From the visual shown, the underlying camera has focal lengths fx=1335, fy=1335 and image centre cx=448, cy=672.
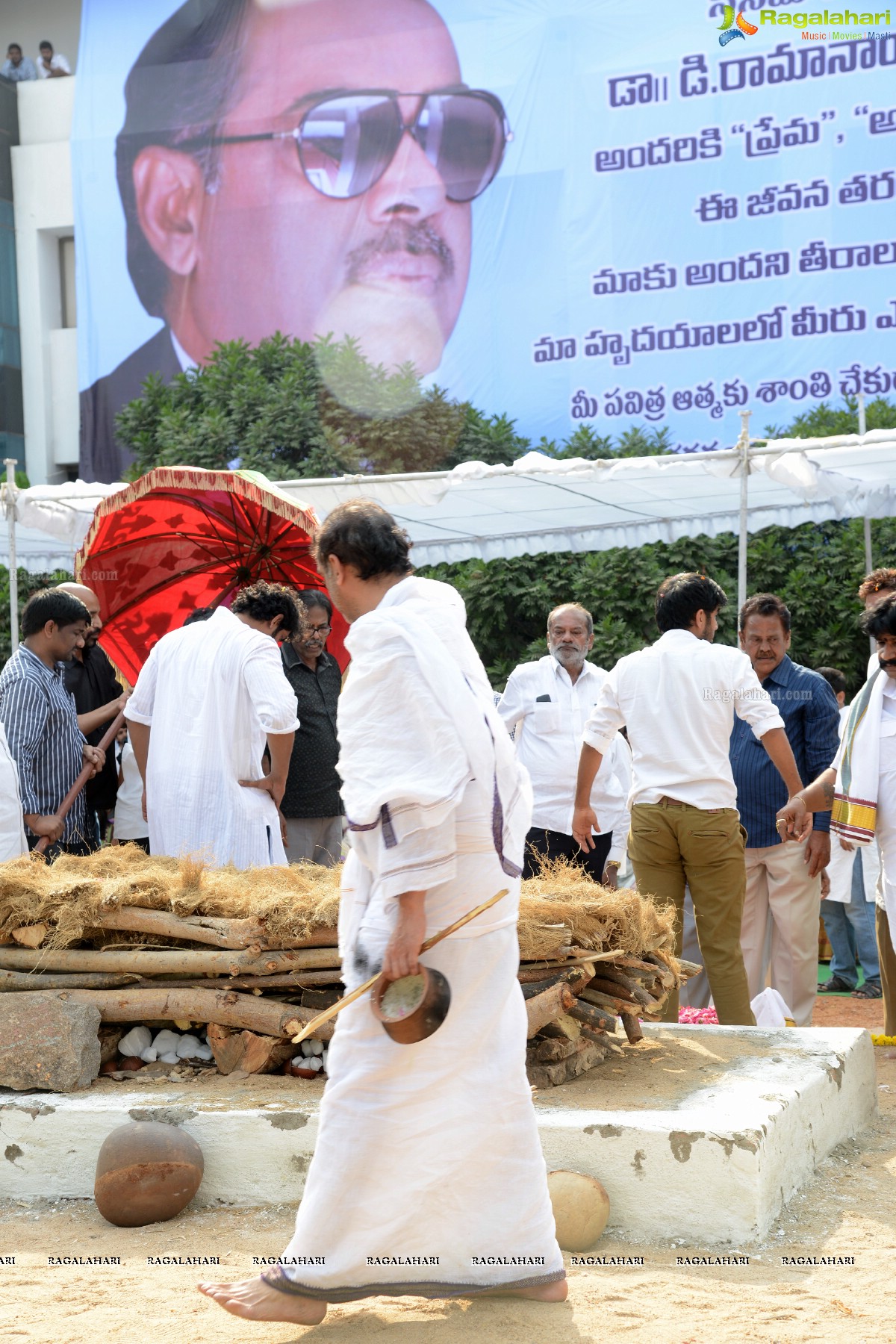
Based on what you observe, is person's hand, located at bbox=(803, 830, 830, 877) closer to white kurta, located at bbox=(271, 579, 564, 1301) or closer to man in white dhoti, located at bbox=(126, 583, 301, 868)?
man in white dhoti, located at bbox=(126, 583, 301, 868)

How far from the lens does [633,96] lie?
15414 mm

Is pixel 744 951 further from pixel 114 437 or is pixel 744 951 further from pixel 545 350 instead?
pixel 114 437

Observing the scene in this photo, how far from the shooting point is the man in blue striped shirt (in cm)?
546

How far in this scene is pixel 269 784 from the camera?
5.47 m

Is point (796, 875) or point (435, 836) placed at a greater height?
point (435, 836)

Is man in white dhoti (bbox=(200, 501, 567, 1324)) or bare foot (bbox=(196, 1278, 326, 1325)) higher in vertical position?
man in white dhoti (bbox=(200, 501, 567, 1324))

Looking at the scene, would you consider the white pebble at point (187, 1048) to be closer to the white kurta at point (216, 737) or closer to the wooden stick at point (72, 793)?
the white kurta at point (216, 737)

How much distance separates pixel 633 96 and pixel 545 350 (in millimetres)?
3042

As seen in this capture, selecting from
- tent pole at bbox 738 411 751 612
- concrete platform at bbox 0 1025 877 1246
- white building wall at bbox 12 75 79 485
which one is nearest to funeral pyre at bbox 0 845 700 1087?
concrete platform at bbox 0 1025 877 1246

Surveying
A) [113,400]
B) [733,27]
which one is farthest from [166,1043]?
[113,400]

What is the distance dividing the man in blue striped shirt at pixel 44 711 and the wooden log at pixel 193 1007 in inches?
58.6

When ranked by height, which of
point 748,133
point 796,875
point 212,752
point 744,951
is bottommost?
point 744,951

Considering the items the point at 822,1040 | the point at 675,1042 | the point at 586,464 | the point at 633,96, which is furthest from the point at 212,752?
the point at 633,96

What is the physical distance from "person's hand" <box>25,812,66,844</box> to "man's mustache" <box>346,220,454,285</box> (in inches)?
487
